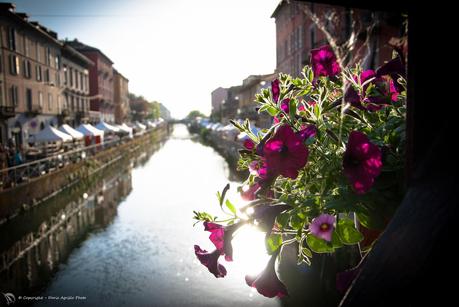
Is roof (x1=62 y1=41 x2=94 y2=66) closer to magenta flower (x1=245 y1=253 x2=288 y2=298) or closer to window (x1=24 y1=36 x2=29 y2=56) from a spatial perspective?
window (x1=24 y1=36 x2=29 y2=56)

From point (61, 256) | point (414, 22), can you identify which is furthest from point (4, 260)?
point (414, 22)

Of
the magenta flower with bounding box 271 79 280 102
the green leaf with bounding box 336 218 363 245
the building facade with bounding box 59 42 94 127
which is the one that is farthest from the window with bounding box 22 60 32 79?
the green leaf with bounding box 336 218 363 245

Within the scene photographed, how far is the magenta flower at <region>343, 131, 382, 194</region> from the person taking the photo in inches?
36.1

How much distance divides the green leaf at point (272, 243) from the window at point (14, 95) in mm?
29825

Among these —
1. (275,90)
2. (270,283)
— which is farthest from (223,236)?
Answer: (275,90)

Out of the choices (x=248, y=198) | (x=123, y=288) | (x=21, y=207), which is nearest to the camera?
(x=248, y=198)

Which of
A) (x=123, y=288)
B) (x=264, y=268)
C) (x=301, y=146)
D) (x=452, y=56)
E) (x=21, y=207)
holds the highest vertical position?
(x=452, y=56)

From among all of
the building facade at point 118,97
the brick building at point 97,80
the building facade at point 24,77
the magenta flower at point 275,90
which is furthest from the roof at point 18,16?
the building facade at point 118,97

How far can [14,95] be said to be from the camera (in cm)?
2689

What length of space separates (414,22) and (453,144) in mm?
→ 254

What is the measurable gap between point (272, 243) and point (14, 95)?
30.5 metres

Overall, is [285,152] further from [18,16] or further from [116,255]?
[18,16]

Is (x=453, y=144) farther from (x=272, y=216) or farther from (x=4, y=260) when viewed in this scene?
(x=4, y=260)

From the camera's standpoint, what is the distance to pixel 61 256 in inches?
441
